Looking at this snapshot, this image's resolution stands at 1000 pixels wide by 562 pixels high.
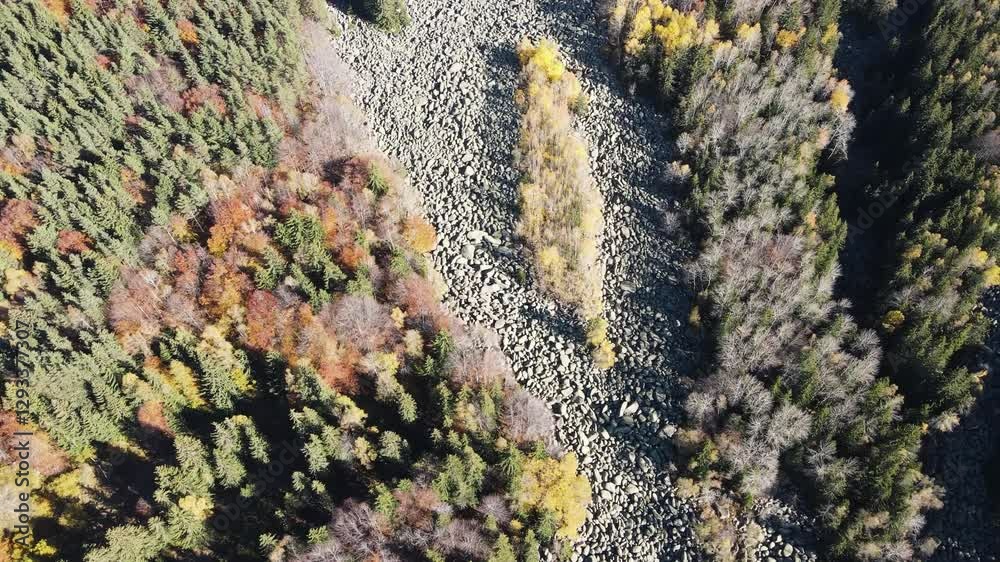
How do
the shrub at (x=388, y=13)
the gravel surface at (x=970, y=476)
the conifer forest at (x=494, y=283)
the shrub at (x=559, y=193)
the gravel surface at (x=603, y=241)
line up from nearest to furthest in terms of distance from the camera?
1. the conifer forest at (x=494, y=283)
2. the gravel surface at (x=970, y=476)
3. the gravel surface at (x=603, y=241)
4. the shrub at (x=559, y=193)
5. the shrub at (x=388, y=13)

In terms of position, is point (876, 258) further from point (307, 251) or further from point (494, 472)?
point (307, 251)

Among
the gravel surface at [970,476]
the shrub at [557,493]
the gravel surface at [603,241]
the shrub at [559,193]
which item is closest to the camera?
the shrub at [557,493]

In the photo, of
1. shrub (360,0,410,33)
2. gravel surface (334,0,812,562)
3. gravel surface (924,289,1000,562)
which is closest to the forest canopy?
gravel surface (334,0,812,562)

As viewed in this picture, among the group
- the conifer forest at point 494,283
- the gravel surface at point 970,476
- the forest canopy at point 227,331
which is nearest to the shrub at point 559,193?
the conifer forest at point 494,283

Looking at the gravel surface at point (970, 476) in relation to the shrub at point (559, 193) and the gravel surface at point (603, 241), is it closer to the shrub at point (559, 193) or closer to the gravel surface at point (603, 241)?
the gravel surface at point (603, 241)

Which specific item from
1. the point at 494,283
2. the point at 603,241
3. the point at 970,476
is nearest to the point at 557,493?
the point at 494,283

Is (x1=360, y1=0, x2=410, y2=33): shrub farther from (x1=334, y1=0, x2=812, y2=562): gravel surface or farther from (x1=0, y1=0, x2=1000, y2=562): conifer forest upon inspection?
(x1=334, y1=0, x2=812, y2=562): gravel surface
